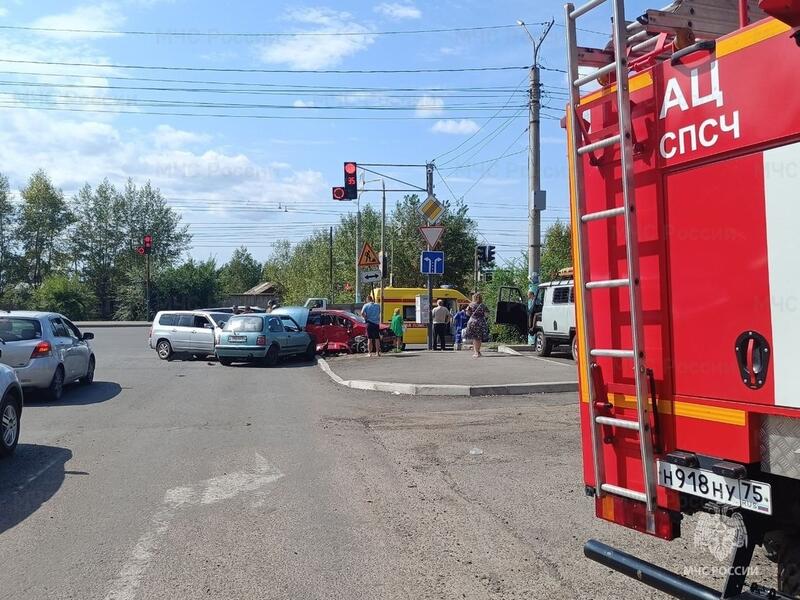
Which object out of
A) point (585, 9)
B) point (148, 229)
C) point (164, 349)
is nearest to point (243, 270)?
point (148, 229)

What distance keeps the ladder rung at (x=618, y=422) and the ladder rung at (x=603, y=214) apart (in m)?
0.93

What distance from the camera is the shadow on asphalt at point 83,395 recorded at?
13367 mm

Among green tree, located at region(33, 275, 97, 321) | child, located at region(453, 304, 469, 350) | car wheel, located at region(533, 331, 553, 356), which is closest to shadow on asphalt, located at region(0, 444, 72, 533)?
car wheel, located at region(533, 331, 553, 356)

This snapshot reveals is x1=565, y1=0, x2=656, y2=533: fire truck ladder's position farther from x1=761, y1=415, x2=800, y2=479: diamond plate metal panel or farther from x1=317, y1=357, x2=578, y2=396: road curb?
x1=317, y1=357, x2=578, y2=396: road curb

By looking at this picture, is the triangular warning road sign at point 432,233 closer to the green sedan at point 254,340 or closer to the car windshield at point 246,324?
the green sedan at point 254,340

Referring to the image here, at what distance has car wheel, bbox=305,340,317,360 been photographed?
76.5 ft

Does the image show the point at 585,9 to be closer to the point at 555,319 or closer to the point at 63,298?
the point at 555,319

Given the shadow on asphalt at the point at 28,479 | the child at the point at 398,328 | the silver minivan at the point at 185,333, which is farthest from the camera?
the child at the point at 398,328

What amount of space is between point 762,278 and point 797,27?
2.93 feet

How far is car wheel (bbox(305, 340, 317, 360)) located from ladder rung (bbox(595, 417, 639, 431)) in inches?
792

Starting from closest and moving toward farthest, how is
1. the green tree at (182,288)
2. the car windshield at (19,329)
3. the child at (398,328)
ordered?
the car windshield at (19,329) → the child at (398,328) → the green tree at (182,288)

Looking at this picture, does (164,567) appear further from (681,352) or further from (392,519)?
(681,352)

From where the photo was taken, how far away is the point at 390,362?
62.7ft

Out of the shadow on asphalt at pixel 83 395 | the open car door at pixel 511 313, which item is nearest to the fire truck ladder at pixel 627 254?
the shadow on asphalt at pixel 83 395
